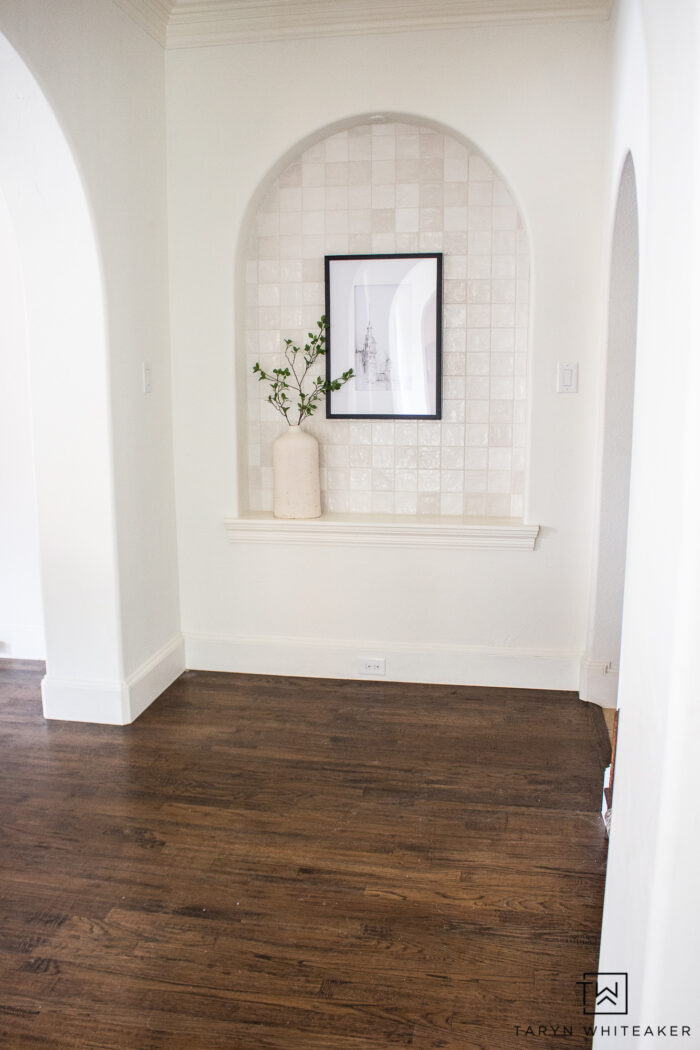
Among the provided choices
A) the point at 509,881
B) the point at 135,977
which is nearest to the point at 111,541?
the point at 135,977

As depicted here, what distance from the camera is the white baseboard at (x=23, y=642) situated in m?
3.89

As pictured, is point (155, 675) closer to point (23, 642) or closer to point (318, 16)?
point (23, 642)

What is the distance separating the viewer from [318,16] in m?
3.29

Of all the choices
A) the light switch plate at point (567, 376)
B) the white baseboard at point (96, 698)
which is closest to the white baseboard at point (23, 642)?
the white baseboard at point (96, 698)

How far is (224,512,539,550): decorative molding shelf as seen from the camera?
3482 mm

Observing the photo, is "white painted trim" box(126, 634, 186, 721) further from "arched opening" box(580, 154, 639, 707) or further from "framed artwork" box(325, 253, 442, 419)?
"arched opening" box(580, 154, 639, 707)

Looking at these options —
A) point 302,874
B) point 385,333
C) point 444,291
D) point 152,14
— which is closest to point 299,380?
point 385,333

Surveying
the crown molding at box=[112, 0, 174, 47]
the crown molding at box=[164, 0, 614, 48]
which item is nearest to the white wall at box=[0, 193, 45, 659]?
the crown molding at box=[112, 0, 174, 47]

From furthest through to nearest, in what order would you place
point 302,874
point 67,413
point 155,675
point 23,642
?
point 23,642, point 155,675, point 67,413, point 302,874

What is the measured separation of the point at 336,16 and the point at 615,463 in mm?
2026

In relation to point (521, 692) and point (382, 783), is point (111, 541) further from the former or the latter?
point (521, 692)

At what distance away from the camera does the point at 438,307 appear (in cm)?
355

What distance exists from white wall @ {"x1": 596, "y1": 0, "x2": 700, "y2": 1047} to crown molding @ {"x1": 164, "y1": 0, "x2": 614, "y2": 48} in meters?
2.04

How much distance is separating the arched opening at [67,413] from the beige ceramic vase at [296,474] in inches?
30.5
